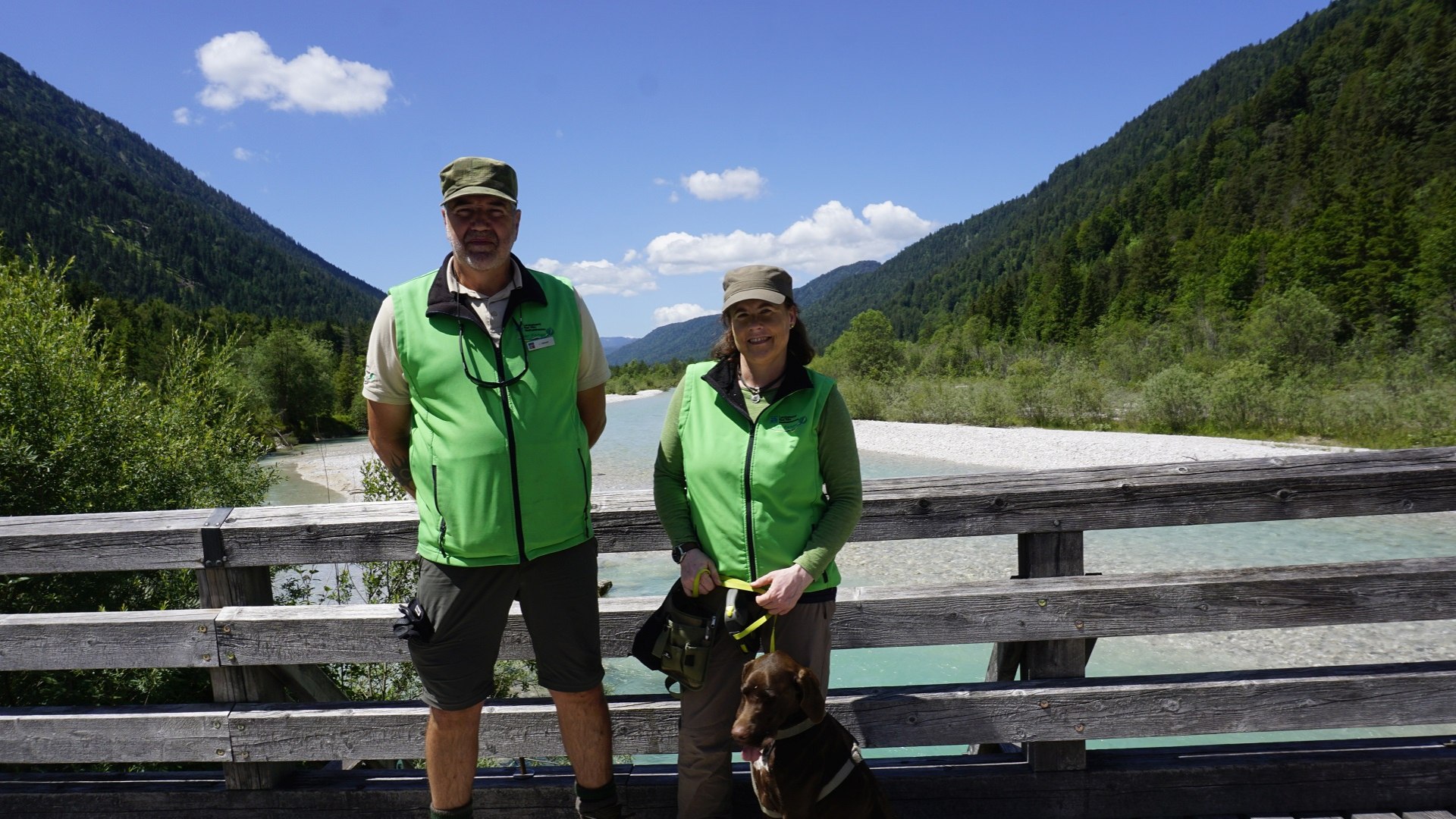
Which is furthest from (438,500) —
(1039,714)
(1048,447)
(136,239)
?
(136,239)

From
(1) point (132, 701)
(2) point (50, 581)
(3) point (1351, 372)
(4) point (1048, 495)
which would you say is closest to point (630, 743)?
(4) point (1048, 495)

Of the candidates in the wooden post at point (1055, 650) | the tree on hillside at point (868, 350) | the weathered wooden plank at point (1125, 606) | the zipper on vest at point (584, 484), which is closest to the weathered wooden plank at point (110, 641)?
the weathered wooden plank at point (1125, 606)

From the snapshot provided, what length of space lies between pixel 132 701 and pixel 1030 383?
123ft

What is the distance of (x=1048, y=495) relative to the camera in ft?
8.83

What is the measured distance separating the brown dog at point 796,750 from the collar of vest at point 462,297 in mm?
1312

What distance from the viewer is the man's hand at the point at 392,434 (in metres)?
2.50

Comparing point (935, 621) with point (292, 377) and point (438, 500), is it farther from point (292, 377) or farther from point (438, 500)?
point (292, 377)

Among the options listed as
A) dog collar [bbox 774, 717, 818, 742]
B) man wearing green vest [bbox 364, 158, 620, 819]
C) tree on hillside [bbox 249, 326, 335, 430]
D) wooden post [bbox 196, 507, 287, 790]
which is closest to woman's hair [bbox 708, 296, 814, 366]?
man wearing green vest [bbox 364, 158, 620, 819]

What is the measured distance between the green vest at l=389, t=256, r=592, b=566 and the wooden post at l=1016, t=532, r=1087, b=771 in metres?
1.59

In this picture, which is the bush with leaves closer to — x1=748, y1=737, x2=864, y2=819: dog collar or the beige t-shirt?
the beige t-shirt

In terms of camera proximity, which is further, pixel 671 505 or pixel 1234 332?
pixel 1234 332

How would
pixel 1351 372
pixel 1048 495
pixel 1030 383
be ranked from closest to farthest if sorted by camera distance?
1. pixel 1048 495
2. pixel 1351 372
3. pixel 1030 383

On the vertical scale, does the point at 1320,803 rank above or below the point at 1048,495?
below

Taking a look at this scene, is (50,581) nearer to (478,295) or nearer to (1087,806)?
(478,295)
